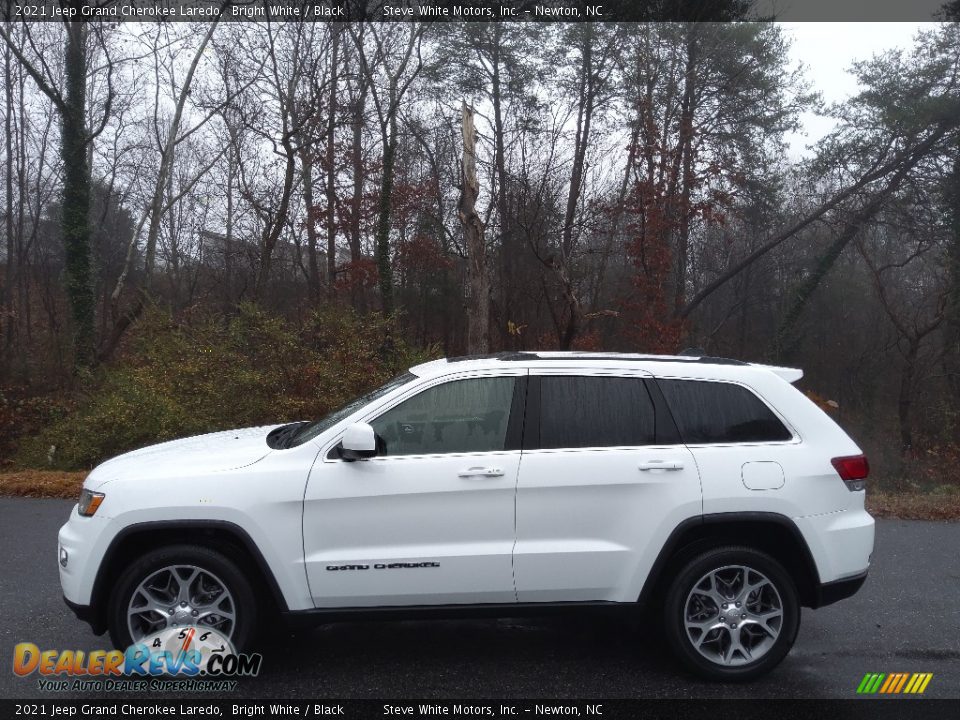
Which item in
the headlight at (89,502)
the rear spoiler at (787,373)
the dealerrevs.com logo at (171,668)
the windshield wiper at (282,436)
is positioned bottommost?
the dealerrevs.com logo at (171,668)

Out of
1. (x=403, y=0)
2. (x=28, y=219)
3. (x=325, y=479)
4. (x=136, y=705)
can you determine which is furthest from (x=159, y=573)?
(x=28, y=219)

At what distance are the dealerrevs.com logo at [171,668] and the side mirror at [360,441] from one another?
1229mm

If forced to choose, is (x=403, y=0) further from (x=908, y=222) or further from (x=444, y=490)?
(x=444, y=490)

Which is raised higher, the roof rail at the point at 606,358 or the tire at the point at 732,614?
the roof rail at the point at 606,358

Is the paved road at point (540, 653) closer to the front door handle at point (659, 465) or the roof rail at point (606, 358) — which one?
the front door handle at point (659, 465)

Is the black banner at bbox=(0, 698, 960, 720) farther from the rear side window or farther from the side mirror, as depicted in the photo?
the rear side window

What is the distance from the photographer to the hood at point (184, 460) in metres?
4.48

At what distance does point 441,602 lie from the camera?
4.45 metres

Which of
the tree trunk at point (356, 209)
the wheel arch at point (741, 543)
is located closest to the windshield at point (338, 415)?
the wheel arch at point (741, 543)

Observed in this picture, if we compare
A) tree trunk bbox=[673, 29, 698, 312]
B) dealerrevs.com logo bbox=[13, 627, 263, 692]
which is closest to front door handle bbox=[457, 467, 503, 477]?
dealerrevs.com logo bbox=[13, 627, 263, 692]

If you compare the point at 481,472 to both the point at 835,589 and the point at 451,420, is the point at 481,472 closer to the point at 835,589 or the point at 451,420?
the point at 451,420

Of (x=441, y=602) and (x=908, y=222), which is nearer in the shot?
(x=441, y=602)

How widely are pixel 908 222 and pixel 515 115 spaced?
11254mm

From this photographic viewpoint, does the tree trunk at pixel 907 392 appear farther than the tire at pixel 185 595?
Yes
